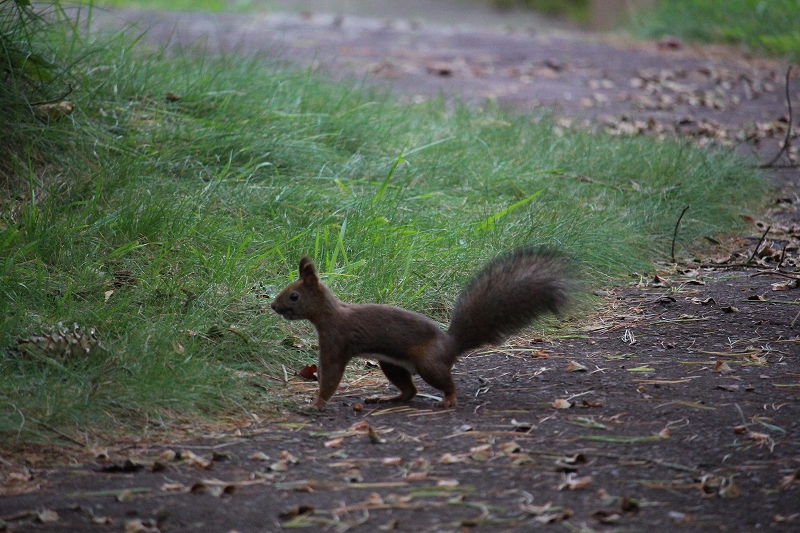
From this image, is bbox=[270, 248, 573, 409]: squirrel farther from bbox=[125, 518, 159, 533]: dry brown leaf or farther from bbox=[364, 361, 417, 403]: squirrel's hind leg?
bbox=[125, 518, 159, 533]: dry brown leaf

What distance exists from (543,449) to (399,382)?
2.54ft

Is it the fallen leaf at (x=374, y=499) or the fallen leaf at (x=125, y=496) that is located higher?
the fallen leaf at (x=374, y=499)

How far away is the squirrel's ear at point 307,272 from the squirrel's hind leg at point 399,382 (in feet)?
1.37

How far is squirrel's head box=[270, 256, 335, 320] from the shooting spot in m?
3.46

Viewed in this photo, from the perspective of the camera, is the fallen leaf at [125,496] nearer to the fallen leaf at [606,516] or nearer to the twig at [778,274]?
the fallen leaf at [606,516]

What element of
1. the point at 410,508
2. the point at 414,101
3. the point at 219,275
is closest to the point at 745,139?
the point at 414,101

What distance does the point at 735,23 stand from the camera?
1296 cm

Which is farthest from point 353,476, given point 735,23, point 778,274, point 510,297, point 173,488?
point 735,23

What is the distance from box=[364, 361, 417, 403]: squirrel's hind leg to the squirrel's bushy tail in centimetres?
23

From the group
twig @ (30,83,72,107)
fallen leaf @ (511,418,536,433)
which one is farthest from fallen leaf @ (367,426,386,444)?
twig @ (30,83,72,107)

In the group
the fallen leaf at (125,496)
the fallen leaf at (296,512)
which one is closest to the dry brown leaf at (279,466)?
the fallen leaf at (296,512)

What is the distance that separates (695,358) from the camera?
3826 millimetres

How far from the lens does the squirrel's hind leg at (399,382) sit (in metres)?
3.52

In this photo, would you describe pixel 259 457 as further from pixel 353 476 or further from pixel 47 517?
pixel 47 517
